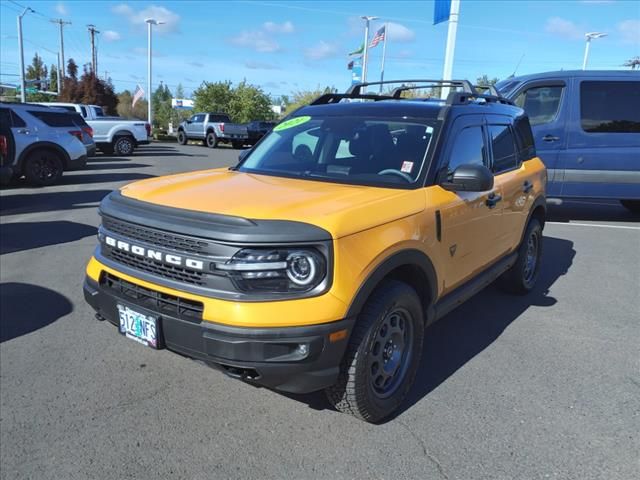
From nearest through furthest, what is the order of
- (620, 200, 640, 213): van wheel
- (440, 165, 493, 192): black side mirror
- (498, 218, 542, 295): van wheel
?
1. (440, 165, 493, 192): black side mirror
2. (498, 218, 542, 295): van wheel
3. (620, 200, 640, 213): van wheel

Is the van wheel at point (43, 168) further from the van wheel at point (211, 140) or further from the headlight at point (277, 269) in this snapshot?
the van wheel at point (211, 140)

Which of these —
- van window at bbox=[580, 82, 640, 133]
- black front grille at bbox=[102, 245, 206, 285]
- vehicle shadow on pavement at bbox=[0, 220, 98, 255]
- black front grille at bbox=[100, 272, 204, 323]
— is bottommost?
vehicle shadow on pavement at bbox=[0, 220, 98, 255]

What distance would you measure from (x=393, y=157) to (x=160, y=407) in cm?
222

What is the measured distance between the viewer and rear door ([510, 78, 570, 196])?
336 inches

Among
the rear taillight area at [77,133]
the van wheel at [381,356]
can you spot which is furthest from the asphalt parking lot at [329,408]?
the rear taillight area at [77,133]

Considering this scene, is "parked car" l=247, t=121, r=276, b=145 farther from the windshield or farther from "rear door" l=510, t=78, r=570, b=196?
the windshield

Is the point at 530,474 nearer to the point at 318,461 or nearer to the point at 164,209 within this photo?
the point at 318,461

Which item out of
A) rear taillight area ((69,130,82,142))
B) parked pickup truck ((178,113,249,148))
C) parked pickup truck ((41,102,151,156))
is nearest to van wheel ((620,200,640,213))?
rear taillight area ((69,130,82,142))

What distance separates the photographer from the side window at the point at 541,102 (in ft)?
28.3

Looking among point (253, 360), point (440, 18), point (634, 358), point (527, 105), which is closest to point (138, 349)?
point (253, 360)

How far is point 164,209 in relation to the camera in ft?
9.21

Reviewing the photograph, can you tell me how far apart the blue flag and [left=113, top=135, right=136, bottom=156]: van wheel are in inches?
527

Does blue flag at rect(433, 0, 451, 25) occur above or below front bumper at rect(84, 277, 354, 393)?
above

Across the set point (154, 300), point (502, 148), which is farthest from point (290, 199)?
point (502, 148)
